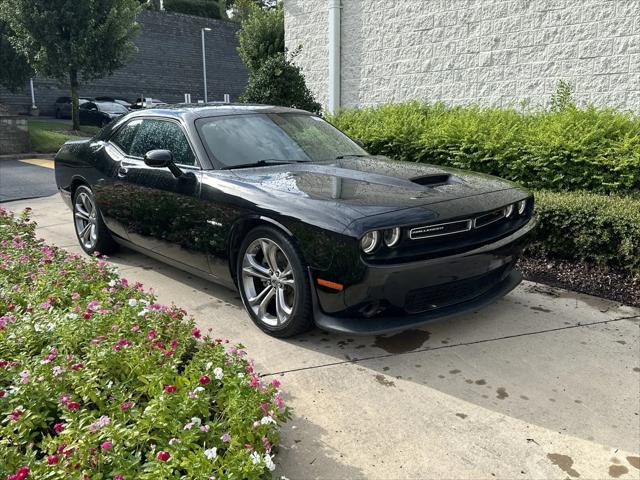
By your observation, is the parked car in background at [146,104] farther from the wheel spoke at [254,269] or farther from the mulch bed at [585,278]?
the mulch bed at [585,278]

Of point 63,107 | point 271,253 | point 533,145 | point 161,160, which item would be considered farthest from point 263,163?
point 63,107

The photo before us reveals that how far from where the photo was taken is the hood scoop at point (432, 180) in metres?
3.68

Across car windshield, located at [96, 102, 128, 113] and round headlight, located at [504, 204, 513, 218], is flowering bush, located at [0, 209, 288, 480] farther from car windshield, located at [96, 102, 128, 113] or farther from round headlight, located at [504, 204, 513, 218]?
car windshield, located at [96, 102, 128, 113]

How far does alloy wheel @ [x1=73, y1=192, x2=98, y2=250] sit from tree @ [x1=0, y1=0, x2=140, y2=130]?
42.8 feet

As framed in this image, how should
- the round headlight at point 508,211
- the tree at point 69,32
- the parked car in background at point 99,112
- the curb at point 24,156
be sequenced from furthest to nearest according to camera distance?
the parked car in background at point 99,112
the tree at point 69,32
the curb at point 24,156
the round headlight at point 508,211

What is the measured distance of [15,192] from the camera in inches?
357

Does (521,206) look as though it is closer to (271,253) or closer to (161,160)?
(271,253)

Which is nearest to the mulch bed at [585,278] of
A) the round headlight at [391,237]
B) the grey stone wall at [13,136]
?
the round headlight at [391,237]

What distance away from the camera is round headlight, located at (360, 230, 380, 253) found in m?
3.05

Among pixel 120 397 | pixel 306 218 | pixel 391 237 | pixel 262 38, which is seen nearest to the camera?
pixel 120 397

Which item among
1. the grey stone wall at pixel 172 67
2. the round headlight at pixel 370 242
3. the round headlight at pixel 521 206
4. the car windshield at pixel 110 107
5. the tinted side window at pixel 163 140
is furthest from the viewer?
the grey stone wall at pixel 172 67

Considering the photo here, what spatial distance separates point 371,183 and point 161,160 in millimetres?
1531

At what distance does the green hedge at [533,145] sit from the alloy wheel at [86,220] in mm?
3449

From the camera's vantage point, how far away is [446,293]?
3312mm
